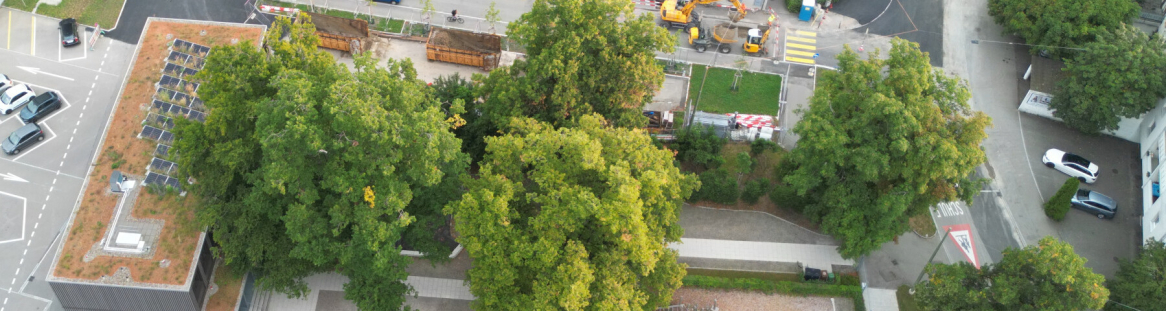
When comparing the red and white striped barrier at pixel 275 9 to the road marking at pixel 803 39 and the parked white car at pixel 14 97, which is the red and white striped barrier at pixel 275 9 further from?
the road marking at pixel 803 39

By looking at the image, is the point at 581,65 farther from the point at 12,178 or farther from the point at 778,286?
the point at 12,178

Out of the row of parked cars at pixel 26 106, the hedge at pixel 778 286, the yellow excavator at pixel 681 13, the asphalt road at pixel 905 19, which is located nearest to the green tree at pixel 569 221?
the hedge at pixel 778 286

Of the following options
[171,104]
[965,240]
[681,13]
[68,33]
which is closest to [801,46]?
[681,13]

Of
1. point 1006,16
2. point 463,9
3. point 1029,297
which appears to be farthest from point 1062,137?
point 463,9

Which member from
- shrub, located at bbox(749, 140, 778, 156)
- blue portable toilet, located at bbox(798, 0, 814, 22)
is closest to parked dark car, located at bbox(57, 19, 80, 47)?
shrub, located at bbox(749, 140, 778, 156)

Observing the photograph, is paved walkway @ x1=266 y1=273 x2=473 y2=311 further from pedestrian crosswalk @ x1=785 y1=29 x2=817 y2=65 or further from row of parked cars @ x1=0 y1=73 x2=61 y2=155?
pedestrian crosswalk @ x1=785 y1=29 x2=817 y2=65
